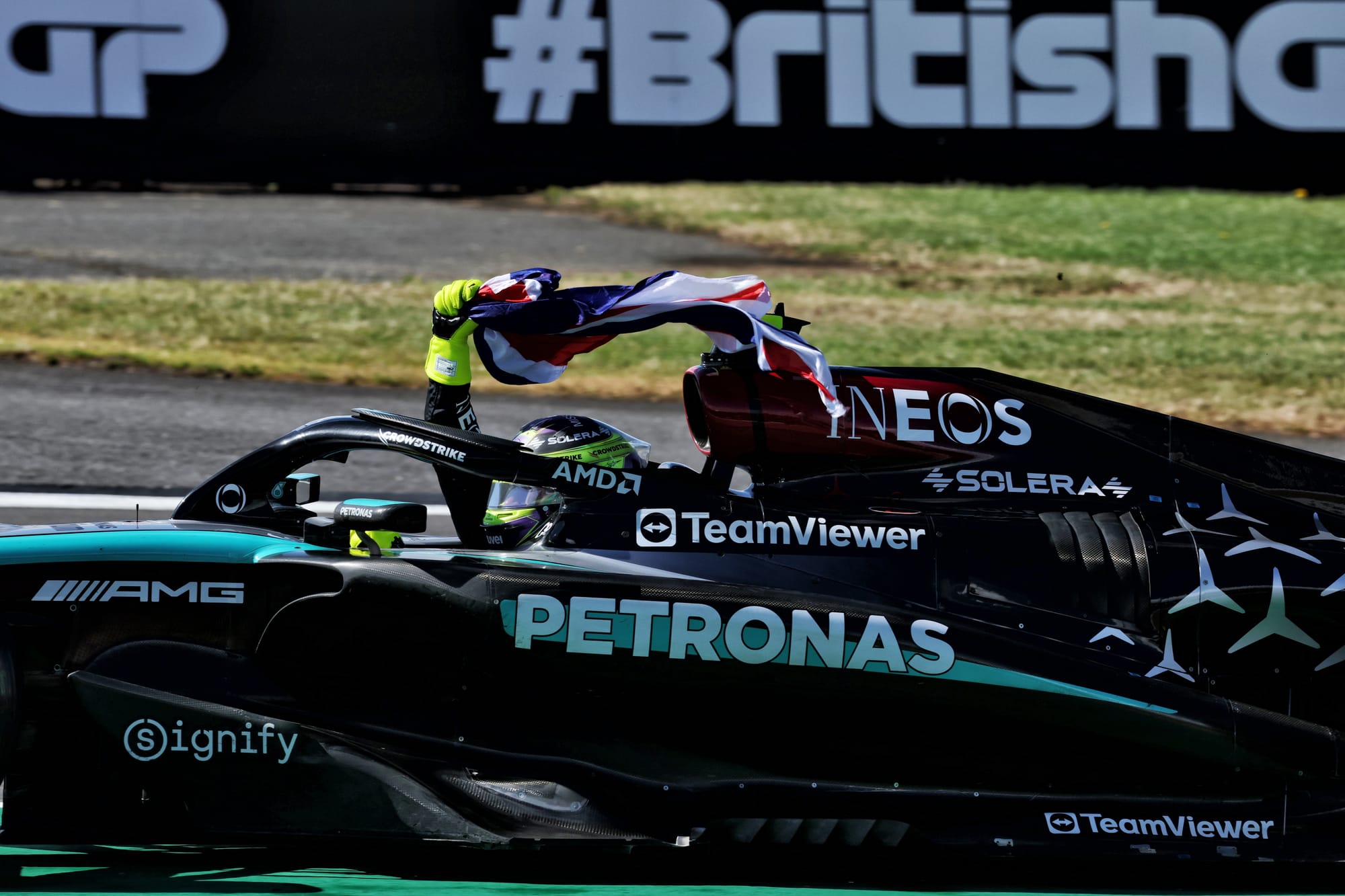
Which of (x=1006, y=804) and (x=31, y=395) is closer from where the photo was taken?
(x=1006, y=804)

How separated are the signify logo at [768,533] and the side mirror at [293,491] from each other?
3.86ft

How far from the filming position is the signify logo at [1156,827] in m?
3.98

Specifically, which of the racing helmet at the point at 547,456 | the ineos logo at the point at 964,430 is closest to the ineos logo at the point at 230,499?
the racing helmet at the point at 547,456

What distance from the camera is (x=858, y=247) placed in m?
15.4

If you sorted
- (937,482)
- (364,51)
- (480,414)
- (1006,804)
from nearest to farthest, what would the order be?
(1006,804), (937,482), (480,414), (364,51)

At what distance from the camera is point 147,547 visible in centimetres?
417

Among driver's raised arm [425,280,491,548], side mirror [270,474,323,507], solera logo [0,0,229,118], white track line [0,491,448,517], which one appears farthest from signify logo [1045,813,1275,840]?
solera logo [0,0,229,118]

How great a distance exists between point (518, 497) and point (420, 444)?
39 cm

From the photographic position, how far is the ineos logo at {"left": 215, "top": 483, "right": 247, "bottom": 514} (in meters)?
4.69

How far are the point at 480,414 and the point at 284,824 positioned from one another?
5.83 meters

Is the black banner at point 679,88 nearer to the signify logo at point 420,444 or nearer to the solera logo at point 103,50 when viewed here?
the solera logo at point 103,50

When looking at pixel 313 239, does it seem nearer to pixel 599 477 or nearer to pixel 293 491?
pixel 293 491

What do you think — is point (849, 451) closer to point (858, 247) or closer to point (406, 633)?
point (406, 633)

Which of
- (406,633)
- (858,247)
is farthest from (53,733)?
(858,247)
